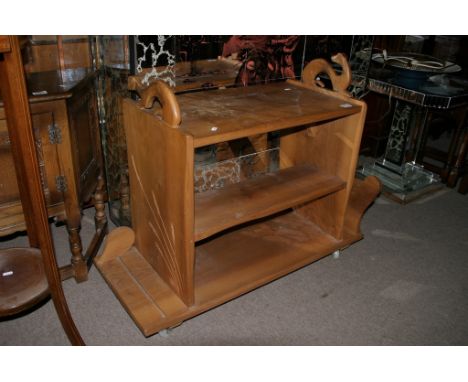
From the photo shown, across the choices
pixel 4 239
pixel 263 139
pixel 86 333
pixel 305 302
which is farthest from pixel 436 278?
pixel 4 239

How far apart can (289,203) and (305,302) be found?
445 mm

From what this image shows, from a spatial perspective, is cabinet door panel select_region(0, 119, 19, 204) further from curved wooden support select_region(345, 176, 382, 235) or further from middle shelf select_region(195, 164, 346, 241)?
curved wooden support select_region(345, 176, 382, 235)

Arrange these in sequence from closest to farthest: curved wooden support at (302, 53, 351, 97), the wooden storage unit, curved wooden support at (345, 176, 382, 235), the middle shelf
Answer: the wooden storage unit → the middle shelf → curved wooden support at (302, 53, 351, 97) → curved wooden support at (345, 176, 382, 235)

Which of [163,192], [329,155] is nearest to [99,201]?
[163,192]

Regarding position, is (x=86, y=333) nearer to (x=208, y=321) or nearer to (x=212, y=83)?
(x=208, y=321)

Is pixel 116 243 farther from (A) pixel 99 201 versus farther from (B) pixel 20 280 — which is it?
(B) pixel 20 280

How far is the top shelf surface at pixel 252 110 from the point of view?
4.63 ft

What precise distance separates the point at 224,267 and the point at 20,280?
0.76 metres

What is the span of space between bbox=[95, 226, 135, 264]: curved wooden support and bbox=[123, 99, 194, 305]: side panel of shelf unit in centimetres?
9

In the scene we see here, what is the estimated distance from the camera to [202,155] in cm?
196

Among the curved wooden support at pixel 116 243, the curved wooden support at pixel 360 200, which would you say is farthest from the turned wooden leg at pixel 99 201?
Result: the curved wooden support at pixel 360 200

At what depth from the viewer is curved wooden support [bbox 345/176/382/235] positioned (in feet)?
7.06

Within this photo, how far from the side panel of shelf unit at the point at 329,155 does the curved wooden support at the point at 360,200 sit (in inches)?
5.1

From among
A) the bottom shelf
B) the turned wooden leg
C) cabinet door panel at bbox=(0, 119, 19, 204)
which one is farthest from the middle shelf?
cabinet door panel at bbox=(0, 119, 19, 204)
